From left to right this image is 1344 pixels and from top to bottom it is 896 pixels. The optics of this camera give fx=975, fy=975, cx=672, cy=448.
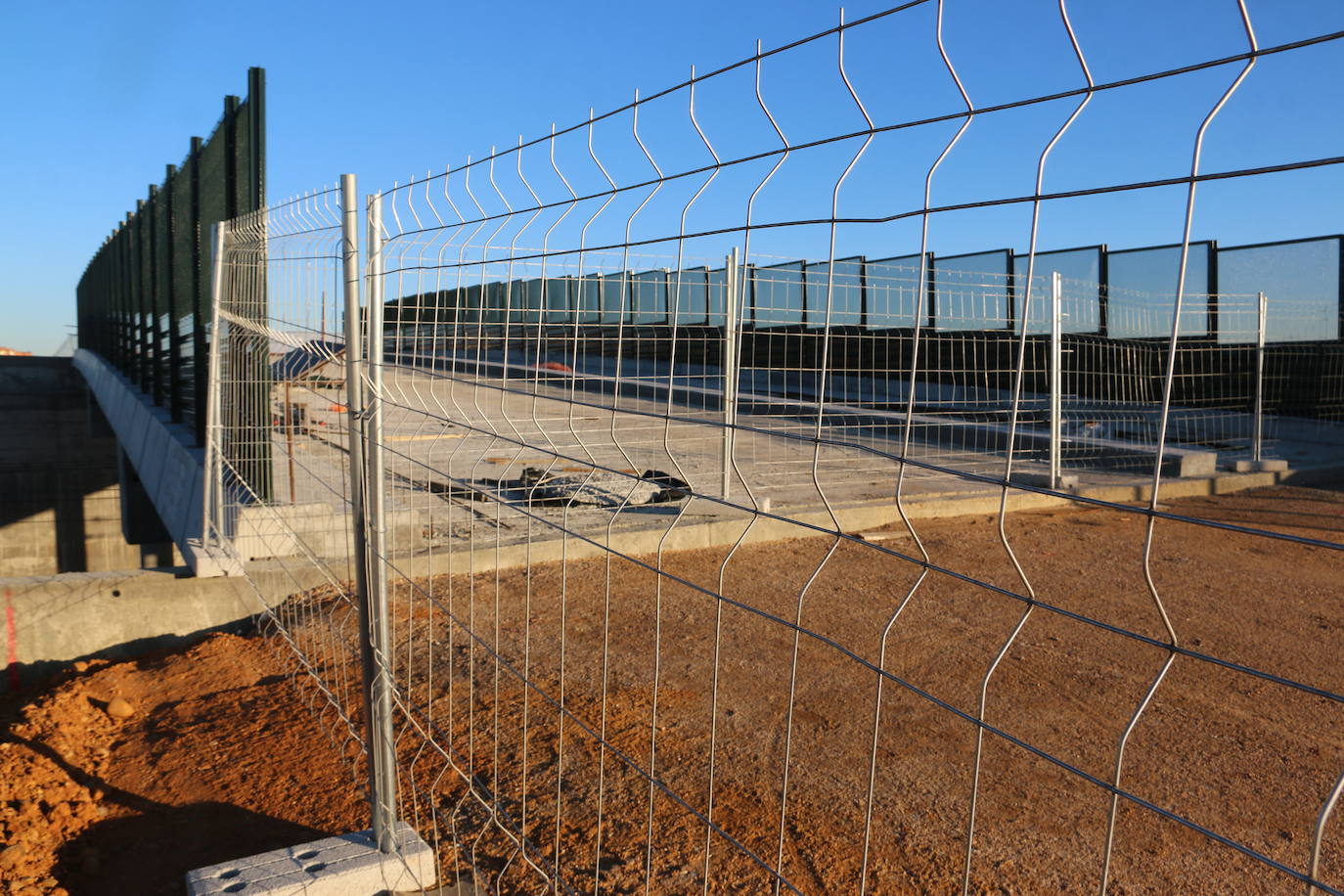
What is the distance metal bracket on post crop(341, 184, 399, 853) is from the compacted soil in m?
0.13

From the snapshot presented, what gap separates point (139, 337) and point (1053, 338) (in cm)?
1216

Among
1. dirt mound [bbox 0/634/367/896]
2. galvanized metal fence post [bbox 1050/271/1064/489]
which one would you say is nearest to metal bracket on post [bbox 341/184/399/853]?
dirt mound [bbox 0/634/367/896]

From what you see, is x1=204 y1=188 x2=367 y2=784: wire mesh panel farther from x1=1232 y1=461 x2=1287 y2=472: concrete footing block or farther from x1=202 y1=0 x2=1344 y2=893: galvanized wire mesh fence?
x1=1232 y1=461 x2=1287 y2=472: concrete footing block

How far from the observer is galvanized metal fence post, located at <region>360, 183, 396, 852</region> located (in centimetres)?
312

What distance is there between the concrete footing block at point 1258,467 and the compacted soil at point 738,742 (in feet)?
15.6

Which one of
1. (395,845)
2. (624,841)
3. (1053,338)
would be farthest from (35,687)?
(1053,338)

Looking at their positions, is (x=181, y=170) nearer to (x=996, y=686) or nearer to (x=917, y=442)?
(x=917, y=442)

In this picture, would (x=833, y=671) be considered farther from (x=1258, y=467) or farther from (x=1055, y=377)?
(x=1258, y=467)

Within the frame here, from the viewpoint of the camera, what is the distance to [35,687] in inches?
260

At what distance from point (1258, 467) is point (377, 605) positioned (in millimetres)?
10652

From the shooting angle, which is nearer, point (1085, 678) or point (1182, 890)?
point (1182, 890)

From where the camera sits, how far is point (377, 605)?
3.17 metres

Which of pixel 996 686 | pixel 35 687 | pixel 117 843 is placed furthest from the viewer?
pixel 35 687

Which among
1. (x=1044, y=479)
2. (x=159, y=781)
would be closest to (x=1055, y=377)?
(x=1044, y=479)
